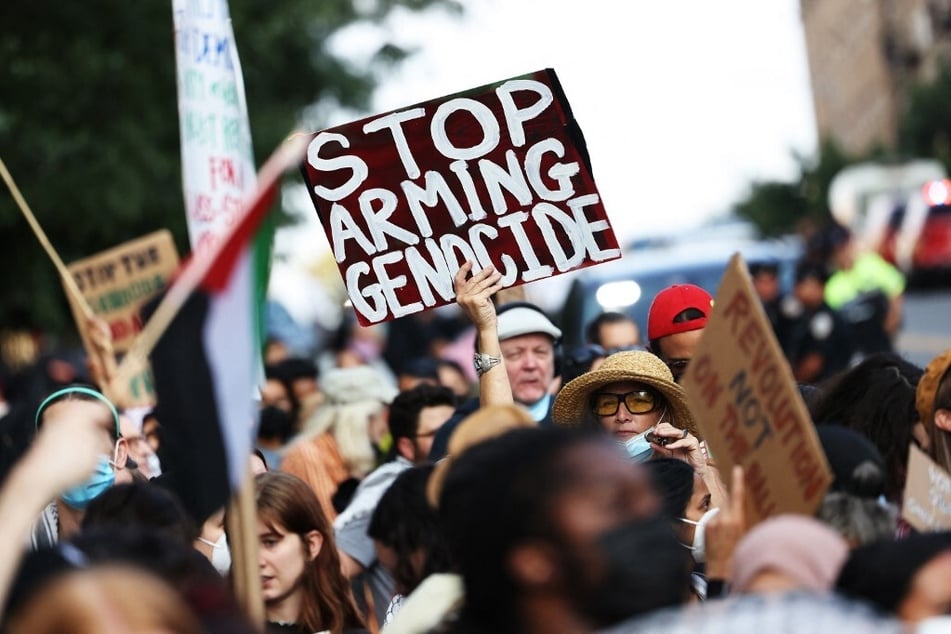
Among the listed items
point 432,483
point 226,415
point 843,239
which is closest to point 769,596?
point 432,483

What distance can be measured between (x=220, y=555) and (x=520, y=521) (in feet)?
9.78

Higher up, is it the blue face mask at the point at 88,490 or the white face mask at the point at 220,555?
the blue face mask at the point at 88,490

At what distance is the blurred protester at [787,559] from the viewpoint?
11.2 ft

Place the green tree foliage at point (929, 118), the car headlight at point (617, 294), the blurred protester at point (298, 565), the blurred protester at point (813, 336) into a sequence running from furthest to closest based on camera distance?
the green tree foliage at point (929, 118)
the car headlight at point (617, 294)
the blurred protester at point (813, 336)
the blurred protester at point (298, 565)

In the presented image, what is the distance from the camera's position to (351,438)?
9188 mm

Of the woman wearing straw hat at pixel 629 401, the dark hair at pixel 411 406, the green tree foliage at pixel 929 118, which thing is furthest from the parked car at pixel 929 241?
the woman wearing straw hat at pixel 629 401

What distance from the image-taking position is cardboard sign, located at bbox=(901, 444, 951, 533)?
4.48m

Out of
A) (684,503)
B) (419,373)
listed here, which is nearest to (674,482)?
(684,503)

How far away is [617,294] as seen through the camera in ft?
42.1

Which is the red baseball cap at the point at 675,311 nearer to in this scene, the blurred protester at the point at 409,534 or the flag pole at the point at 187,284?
the blurred protester at the point at 409,534

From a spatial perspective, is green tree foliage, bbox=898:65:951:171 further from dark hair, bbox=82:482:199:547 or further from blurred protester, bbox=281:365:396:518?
dark hair, bbox=82:482:199:547

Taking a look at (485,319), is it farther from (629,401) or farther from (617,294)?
(617,294)

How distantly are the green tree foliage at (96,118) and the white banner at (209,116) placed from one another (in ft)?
37.1

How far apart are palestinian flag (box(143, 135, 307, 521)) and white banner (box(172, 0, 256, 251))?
2936 millimetres
